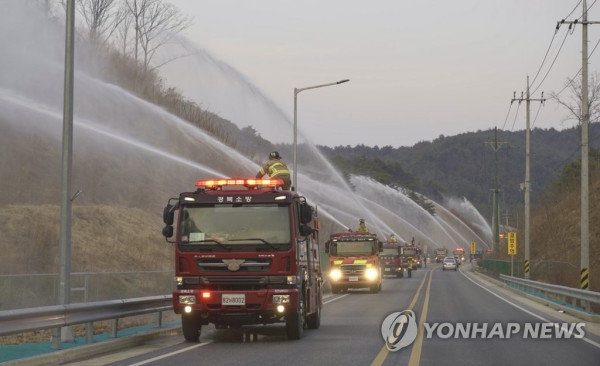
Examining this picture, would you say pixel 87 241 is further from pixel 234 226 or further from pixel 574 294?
pixel 234 226

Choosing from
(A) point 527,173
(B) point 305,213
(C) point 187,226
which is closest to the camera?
(C) point 187,226

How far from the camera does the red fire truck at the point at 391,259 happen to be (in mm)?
61094

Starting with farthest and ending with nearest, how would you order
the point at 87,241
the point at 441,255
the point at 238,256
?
the point at 441,255
the point at 87,241
the point at 238,256

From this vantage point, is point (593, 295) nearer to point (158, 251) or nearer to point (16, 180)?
point (158, 251)

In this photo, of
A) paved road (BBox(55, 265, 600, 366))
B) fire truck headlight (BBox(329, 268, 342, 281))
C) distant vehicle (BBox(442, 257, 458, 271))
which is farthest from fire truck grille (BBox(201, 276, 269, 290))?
distant vehicle (BBox(442, 257, 458, 271))

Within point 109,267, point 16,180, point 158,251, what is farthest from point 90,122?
point 109,267

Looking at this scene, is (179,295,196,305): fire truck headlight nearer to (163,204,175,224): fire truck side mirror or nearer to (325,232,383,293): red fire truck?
(163,204,175,224): fire truck side mirror

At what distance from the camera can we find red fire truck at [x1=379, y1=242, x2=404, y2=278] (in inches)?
2405

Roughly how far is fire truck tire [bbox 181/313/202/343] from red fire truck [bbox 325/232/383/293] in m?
22.6

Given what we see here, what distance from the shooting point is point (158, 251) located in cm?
3875

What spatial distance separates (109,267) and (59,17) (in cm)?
2857

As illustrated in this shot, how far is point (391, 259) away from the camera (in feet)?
205

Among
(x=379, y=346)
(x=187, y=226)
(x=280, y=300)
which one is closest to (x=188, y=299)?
(x=187, y=226)

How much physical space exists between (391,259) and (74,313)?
4844 cm
